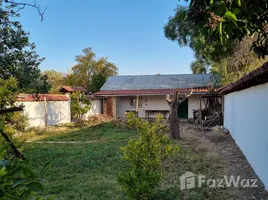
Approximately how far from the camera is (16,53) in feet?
11.8

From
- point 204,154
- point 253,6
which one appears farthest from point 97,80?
point 253,6

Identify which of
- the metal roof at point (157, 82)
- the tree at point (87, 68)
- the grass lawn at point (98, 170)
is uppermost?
the tree at point (87, 68)

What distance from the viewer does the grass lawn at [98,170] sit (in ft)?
15.6

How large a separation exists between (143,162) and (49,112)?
14.7m

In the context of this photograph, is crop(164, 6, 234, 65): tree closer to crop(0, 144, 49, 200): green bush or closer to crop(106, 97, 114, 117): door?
crop(106, 97, 114, 117): door

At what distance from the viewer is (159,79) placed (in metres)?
23.4

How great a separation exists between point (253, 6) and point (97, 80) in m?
27.6

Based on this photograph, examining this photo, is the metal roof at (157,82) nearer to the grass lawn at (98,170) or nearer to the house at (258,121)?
the grass lawn at (98,170)

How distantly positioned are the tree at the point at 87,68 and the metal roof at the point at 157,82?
27.5ft

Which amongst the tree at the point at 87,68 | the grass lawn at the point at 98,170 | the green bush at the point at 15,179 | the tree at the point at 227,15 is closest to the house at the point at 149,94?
the tree at the point at 87,68

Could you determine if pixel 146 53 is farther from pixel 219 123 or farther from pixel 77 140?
pixel 77 140

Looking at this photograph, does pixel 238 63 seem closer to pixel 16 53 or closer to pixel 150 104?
pixel 150 104

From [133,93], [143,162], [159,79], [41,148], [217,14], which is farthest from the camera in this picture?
[159,79]

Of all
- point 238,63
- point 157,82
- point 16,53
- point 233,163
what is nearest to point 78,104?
point 157,82
